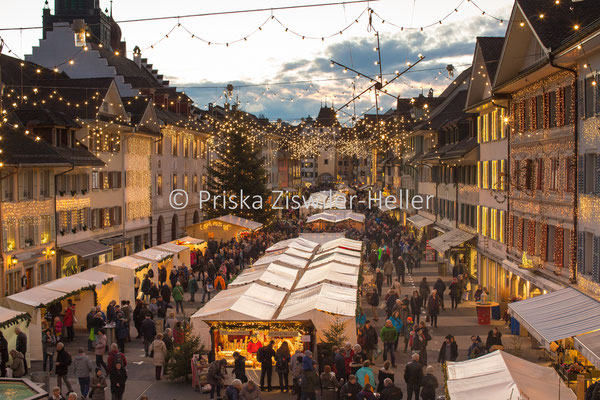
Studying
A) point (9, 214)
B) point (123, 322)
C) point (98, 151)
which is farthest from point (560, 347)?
point (98, 151)

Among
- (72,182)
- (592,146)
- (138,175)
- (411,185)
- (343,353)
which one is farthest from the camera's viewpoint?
(411,185)

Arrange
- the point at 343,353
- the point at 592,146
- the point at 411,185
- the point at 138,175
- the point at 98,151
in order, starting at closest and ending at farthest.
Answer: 1. the point at 343,353
2. the point at 592,146
3. the point at 98,151
4. the point at 138,175
5. the point at 411,185

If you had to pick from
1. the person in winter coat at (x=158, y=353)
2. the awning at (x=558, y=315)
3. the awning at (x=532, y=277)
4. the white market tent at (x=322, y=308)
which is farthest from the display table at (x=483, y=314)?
the person in winter coat at (x=158, y=353)

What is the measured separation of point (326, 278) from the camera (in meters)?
22.6

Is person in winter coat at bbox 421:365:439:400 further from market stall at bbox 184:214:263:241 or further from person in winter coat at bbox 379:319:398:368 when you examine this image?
market stall at bbox 184:214:263:241

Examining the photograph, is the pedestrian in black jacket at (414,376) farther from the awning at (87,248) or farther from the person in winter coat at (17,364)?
the awning at (87,248)

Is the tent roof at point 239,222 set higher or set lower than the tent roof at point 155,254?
higher

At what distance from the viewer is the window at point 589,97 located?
19683 mm

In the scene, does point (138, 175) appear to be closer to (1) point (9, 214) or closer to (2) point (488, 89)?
(1) point (9, 214)

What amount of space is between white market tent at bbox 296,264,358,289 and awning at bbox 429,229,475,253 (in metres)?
12.9

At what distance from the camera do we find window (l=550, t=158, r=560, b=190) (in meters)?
23.0

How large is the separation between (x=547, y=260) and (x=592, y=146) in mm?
5581

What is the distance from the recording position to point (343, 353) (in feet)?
56.5

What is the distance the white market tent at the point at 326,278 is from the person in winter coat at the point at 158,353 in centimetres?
516
